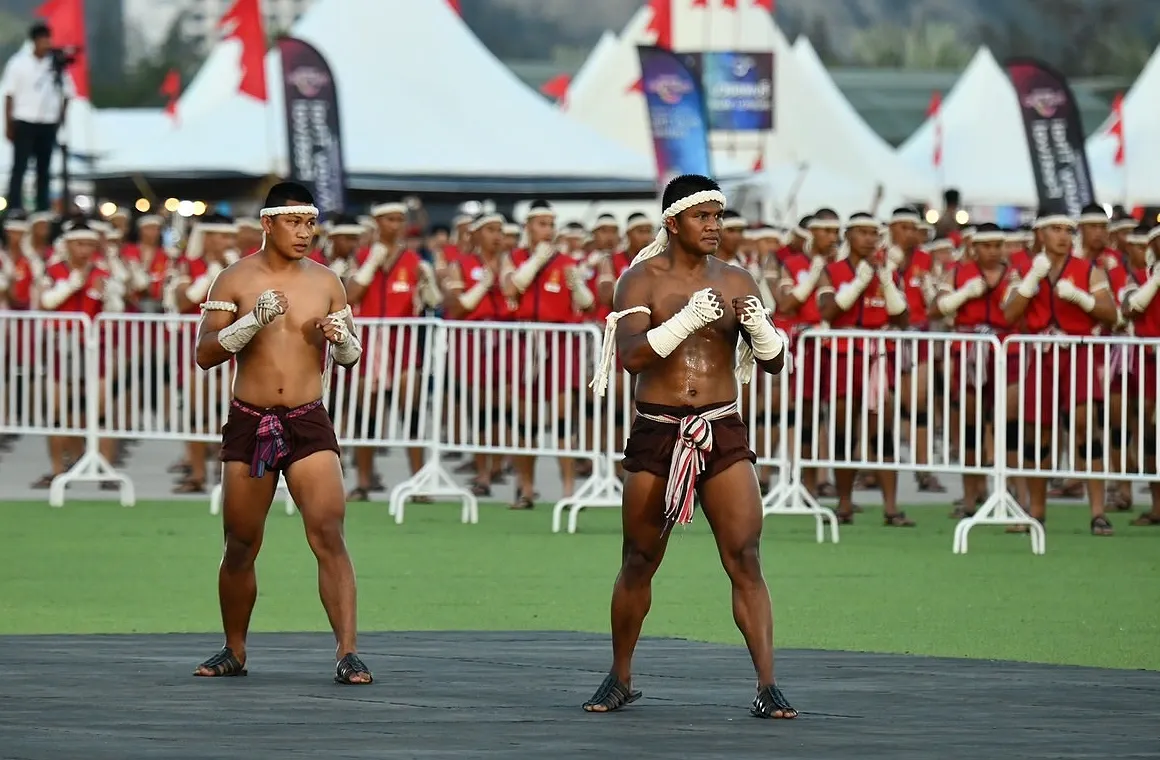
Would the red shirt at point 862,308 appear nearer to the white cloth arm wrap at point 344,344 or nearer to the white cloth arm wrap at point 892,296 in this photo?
the white cloth arm wrap at point 892,296

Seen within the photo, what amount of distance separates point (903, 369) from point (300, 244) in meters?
8.50

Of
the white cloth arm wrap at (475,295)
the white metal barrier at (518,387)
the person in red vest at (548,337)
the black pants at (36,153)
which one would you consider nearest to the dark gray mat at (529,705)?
the white metal barrier at (518,387)

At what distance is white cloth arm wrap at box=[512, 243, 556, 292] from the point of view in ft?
65.9

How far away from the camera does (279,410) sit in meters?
10.4

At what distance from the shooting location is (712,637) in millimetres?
12266

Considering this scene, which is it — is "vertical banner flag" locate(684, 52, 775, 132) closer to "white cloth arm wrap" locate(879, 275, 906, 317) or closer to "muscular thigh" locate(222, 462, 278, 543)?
"white cloth arm wrap" locate(879, 275, 906, 317)

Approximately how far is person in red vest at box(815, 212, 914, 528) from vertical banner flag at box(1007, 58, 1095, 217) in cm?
1222

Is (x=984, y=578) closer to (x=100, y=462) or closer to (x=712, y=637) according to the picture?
(x=712, y=637)

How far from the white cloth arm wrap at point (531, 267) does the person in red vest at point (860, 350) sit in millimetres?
2407

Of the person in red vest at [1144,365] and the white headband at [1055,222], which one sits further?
the white headband at [1055,222]

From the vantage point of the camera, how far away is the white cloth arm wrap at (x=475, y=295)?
807 inches

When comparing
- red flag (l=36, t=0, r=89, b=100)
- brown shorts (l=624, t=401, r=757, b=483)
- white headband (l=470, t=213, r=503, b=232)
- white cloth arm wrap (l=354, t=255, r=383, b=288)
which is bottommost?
brown shorts (l=624, t=401, r=757, b=483)

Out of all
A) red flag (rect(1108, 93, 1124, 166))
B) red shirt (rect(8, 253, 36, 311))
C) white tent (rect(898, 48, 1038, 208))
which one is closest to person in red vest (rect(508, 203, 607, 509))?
red shirt (rect(8, 253, 36, 311))

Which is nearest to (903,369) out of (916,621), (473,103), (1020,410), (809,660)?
(1020,410)
